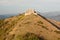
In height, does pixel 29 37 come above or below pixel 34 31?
above

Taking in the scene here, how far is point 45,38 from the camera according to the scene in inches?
1790

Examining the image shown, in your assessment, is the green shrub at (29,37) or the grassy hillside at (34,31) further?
the grassy hillside at (34,31)

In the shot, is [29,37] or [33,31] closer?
[29,37]

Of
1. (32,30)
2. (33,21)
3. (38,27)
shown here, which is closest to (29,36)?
(32,30)

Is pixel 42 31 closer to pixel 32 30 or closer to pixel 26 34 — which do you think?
pixel 32 30

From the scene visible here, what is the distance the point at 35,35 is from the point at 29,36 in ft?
4.52

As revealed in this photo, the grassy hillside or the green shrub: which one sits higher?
the green shrub

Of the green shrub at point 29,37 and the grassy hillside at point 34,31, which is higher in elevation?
the green shrub at point 29,37

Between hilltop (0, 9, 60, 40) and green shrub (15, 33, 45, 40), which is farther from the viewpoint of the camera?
hilltop (0, 9, 60, 40)

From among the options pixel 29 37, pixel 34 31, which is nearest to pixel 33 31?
pixel 34 31

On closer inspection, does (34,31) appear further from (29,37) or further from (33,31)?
(29,37)

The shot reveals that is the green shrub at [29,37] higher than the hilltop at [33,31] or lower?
higher

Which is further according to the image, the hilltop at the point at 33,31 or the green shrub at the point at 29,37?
the hilltop at the point at 33,31

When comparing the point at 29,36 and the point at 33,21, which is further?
the point at 33,21
